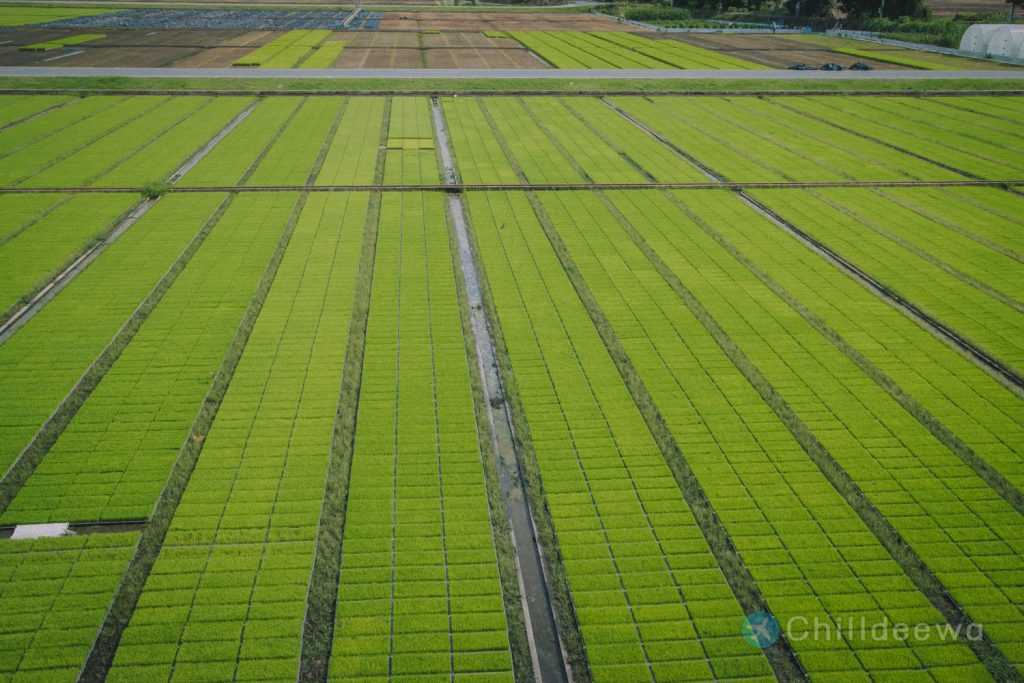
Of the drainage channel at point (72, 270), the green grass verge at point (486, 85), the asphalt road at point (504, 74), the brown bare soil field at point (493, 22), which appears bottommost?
the drainage channel at point (72, 270)

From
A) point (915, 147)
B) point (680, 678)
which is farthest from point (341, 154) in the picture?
point (915, 147)

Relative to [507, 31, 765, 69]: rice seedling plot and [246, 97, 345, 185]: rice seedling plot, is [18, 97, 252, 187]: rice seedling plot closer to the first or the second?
[246, 97, 345, 185]: rice seedling plot

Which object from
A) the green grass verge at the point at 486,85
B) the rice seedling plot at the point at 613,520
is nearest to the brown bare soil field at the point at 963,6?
the green grass verge at the point at 486,85

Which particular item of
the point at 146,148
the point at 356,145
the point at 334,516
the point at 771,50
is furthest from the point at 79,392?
the point at 771,50

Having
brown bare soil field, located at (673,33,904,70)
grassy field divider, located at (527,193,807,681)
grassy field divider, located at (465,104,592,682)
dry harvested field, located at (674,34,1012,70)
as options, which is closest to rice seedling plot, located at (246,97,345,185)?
grassy field divider, located at (465,104,592,682)

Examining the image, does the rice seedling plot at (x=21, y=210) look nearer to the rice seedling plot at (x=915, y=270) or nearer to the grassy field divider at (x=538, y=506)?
the grassy field divider at (x=538, y=506)

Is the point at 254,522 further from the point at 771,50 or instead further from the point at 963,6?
the point at 963,6
